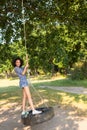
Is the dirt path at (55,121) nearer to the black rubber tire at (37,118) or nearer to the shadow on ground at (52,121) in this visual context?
the shadow on ground at (52,121)

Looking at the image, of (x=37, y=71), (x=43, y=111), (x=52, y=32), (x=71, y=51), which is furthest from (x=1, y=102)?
(x=37, y=71)

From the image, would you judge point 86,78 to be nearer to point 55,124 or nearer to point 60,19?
point 60,19

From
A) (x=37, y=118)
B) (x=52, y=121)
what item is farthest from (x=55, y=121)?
(x=37, y=118)

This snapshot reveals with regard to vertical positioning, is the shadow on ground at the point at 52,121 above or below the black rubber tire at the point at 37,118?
below

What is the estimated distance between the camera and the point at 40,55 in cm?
1811

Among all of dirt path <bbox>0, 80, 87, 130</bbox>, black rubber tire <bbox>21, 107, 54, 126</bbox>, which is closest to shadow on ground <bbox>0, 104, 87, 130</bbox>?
dirt path <bbox>0, 80, 87, 130</bbox>

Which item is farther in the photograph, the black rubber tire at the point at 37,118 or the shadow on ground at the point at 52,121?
the shadow on ground at the point at 52,121

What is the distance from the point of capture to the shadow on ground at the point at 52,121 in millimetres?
11926

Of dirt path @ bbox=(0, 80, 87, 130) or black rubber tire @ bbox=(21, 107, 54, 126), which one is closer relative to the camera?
black rubber tire @ bbox=(21, 107, 54, 126)

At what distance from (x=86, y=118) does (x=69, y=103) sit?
3.54m

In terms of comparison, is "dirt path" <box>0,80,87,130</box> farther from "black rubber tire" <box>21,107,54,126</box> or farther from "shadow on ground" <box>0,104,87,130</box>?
"black rubber tire" <box>21,107,54,126</box>

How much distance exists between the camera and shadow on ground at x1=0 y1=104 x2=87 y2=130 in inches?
470

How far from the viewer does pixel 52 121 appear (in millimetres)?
12648

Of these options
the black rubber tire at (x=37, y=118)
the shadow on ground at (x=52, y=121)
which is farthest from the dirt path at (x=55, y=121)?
the black rubber tire at (x=37, y=118)
